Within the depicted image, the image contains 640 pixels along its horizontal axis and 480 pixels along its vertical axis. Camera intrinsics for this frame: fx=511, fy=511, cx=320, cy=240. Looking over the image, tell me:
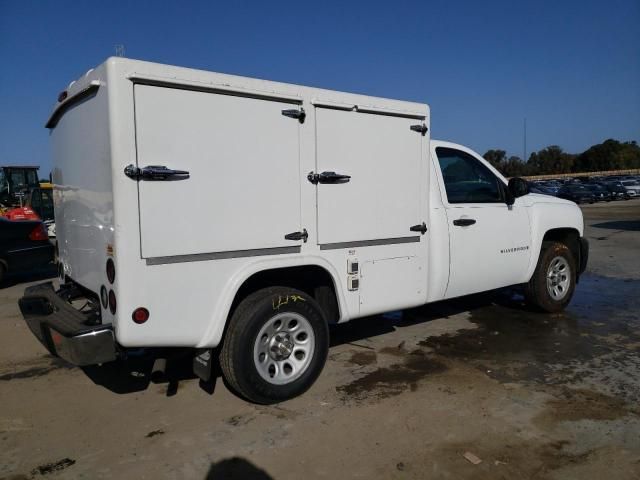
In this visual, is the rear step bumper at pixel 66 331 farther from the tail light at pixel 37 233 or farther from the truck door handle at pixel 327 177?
the tail light at pixel 37 233

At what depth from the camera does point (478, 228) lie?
5.22 metres

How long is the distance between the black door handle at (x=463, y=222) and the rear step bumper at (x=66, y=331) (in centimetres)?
328

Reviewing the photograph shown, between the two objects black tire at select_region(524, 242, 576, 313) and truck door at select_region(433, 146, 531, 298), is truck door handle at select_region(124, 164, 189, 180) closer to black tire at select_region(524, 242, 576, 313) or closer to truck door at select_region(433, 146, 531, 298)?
truck door at select_region(433, 146, 531, 298)

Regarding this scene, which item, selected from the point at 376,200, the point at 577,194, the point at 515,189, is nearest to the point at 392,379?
the point at 376,200

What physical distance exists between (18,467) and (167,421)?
94cm

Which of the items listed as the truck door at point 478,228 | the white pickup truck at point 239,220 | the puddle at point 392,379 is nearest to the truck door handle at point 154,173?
the white pickup truck at point 239,220

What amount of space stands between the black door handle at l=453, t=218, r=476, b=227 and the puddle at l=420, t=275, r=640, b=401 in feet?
4.19

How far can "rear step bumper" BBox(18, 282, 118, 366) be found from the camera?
10.7ft

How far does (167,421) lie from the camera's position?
371cm

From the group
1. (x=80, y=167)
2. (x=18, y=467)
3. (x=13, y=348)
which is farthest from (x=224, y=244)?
(x=13, y=348)

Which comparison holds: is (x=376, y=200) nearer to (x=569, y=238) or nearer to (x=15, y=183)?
(x=569, y=238)

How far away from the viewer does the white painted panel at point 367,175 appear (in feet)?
13.3

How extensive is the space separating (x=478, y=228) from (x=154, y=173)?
335 centimetres

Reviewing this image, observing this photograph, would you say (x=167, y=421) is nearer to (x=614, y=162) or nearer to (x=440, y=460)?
(x=440, y=460)
